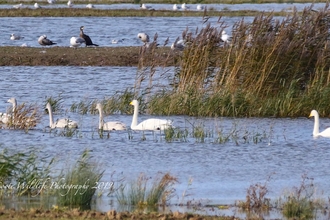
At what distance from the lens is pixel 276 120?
663 inches

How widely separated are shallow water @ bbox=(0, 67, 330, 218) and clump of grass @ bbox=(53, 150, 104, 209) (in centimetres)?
18

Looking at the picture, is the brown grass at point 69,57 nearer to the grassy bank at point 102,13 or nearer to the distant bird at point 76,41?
the distant bird at point 76,41

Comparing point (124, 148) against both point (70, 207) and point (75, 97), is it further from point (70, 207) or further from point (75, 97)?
point (75, 97)

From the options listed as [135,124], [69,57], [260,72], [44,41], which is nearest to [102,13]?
[44,41]

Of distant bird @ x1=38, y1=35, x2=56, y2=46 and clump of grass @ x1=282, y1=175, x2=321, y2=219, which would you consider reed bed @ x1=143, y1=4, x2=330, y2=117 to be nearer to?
clump of grass @ x1=282, y1=175, x2=321, y2=219

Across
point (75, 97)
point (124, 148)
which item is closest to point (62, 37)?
point (75, 97)

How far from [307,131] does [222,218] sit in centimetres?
775

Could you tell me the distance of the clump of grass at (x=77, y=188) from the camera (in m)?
9.41

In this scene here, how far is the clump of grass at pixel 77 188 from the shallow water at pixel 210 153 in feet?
0.58

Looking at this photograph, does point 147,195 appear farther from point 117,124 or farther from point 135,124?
point 135,124

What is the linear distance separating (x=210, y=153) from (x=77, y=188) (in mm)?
4410

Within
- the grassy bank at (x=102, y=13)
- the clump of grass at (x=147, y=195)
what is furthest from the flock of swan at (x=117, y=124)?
the grassy bank at (x=102, y=13)

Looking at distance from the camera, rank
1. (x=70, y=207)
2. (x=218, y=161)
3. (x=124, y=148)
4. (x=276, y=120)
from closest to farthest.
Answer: (x=70, y=207) → (x=218, y=161) → (x=124, y=148) → (x=276, y=120)

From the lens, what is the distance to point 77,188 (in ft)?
31.1
